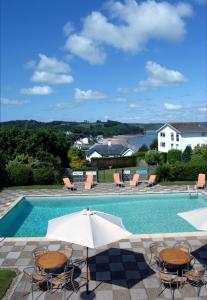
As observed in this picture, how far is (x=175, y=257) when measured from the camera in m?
8.26

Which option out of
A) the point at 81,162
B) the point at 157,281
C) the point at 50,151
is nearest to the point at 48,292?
the point at 157,281

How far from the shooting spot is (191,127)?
62.3 m

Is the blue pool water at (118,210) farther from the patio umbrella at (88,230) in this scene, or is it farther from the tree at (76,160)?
the tree at (76,160)

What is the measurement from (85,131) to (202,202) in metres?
121

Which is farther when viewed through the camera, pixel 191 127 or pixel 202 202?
pixel 191 127

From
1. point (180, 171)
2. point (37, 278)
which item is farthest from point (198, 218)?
point (180, 171)

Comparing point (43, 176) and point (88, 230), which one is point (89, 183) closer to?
point (43, 176)

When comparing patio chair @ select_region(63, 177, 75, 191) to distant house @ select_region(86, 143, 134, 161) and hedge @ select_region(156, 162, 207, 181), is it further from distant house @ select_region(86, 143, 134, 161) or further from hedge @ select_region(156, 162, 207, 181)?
distant house @ select_region(86, 143, 134, 161)

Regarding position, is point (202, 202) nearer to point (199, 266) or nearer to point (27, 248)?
point (199, 266)

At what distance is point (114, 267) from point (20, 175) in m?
14.7

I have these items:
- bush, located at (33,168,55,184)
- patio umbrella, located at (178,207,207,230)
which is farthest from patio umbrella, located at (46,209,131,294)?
bush, located at (33,168,55,184)

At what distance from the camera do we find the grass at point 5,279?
25.0 ft

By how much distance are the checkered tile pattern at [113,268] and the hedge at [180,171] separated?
38.6ft

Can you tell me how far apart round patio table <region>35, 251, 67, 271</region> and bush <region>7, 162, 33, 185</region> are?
14299 millimetres
